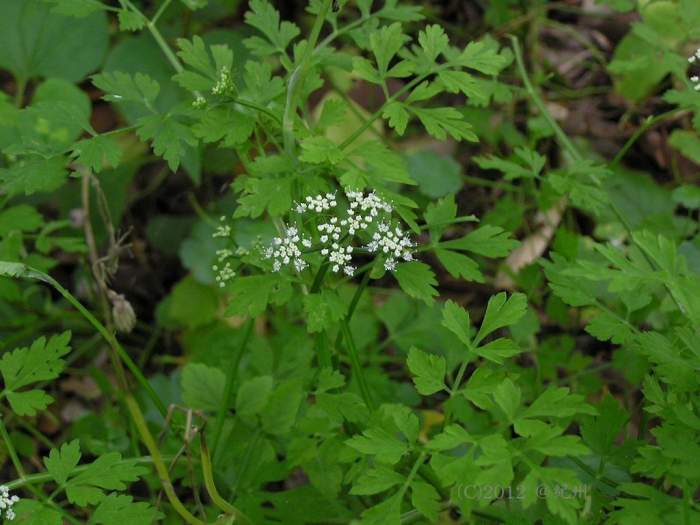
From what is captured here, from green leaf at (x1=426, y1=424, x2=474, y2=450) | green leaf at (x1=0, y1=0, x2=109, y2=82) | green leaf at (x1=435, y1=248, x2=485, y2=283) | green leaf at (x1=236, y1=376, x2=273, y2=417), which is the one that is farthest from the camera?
green leaf at (x1=0, y1=0, x2=109, y2=82)

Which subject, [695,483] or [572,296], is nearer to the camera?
[695,483]

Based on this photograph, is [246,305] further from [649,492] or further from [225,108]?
[649,492]

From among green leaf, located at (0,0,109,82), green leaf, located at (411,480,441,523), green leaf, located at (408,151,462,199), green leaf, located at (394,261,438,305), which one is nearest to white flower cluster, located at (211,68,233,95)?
green leaf, located at (394,261,438,305)

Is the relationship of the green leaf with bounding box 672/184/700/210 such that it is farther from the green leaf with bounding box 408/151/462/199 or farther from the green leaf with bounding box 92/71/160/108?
the green leaf with bounding box 92/71/160/108

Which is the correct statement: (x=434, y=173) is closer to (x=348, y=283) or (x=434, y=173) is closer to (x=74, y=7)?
(x=348, y=283)

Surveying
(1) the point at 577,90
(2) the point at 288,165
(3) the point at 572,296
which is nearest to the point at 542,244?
(1) the point at 577,90

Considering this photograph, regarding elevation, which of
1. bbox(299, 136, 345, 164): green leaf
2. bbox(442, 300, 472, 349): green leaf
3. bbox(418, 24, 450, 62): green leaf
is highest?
bbox(418, 24, 450, 62): green leaf

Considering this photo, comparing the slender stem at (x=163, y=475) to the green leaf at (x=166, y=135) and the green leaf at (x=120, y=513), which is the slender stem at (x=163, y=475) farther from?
the green leaf at (x=166, y=135)

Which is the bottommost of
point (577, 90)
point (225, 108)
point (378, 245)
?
point (577, 90)

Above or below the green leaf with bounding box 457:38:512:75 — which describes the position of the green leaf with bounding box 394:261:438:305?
below
